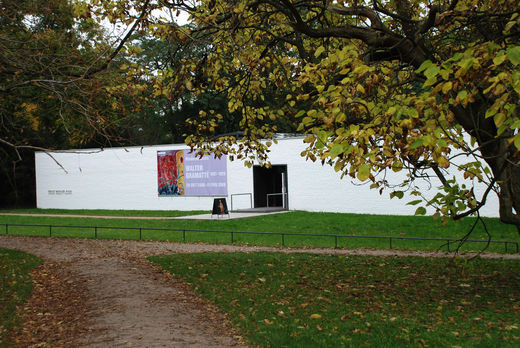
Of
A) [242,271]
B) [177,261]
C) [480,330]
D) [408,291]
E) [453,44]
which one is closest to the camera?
[480,330]

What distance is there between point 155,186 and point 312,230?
1571cm

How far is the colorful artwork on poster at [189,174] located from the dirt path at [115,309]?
17055mm

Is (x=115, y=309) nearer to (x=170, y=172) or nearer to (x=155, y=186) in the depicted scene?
(x=170, y=172)

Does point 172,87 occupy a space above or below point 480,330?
above

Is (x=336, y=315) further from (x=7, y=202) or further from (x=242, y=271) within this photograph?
(x=7, y=202)

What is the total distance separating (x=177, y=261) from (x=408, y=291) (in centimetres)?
567

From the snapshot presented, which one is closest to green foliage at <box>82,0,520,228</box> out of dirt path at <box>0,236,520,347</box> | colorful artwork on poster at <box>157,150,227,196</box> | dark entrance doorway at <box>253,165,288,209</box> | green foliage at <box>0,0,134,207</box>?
green foliage at <box>0,0,134,207</box>

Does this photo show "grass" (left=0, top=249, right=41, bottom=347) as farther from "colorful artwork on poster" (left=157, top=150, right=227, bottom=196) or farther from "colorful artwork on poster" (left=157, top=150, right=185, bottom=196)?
"colorful artwork on poster" (left=157, top=150, right=185, bottom=196)

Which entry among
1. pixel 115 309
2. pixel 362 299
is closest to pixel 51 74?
pixel 115 309

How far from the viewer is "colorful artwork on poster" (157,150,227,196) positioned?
30172 millimetres

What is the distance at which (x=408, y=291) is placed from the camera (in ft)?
26.9

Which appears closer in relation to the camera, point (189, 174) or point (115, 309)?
point (115, 309)

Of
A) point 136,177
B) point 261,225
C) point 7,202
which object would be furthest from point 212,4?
point 7,202

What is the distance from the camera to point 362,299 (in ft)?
25.2
